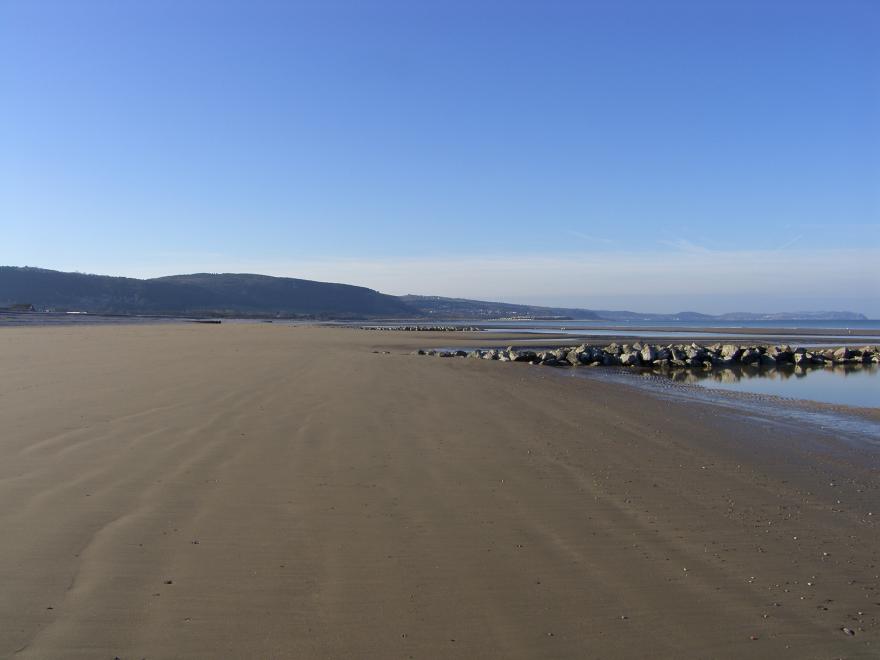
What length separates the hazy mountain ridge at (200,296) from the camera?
10706 centimetres

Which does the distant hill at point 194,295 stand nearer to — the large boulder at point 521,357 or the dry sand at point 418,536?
the large boulder at point 521,357

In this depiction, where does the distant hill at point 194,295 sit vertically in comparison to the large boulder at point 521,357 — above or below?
above

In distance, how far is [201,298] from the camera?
5384 inches

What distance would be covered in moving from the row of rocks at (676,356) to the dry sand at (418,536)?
39.3 feet

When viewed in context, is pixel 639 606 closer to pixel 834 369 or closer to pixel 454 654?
pixel 454 654

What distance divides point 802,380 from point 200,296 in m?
135

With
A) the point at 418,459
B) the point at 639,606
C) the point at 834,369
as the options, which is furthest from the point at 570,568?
the point at 834,369

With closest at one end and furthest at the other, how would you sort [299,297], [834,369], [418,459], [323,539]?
[323,539], [418,459], [834,369], [299,297]

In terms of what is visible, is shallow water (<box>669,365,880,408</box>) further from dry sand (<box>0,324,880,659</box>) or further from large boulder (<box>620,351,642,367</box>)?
dry sand (<box>0,324,880,659</box>)

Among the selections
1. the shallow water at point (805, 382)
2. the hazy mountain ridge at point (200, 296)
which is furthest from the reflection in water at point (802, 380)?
the hazy mountain ridge at point (200, 296)

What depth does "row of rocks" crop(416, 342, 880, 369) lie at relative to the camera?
2119 centimetres

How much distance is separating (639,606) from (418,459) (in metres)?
3.40

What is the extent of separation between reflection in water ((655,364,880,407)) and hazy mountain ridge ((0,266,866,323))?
89060mm

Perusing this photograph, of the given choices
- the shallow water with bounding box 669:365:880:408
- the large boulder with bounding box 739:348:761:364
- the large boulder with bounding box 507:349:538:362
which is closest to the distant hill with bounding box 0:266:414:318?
the large boulder with bounding box 507:349:538:362
